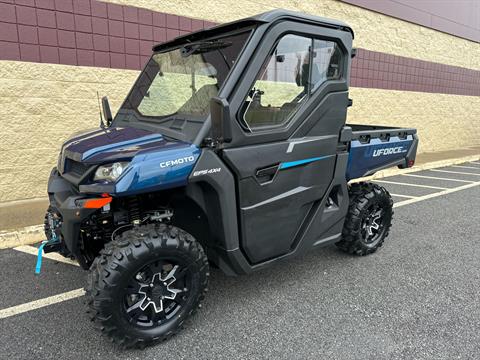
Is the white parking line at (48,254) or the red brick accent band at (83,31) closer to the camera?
the white parking line at (48,254)

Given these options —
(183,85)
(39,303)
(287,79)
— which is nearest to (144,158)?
(183,85)

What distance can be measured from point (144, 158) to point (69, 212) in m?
0.64

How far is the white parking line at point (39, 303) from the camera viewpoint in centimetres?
304

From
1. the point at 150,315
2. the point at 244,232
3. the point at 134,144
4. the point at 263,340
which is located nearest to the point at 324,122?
the point at 244,232

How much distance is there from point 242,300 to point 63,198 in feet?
5.60

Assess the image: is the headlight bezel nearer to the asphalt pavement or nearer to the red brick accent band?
the asphalt pavement

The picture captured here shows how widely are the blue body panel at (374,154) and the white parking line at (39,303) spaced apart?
2.88 m

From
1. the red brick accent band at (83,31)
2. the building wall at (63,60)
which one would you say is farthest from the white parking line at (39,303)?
the red brick accent band at (83,31)

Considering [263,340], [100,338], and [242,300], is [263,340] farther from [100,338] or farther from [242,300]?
[100,338]

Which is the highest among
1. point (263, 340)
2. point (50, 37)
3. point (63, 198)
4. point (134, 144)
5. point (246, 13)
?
point (246, 13)

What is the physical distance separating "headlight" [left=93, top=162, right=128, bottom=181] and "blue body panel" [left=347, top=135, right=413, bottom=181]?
2244 mm

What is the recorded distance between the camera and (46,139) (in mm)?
6008

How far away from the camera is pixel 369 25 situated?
10539mm

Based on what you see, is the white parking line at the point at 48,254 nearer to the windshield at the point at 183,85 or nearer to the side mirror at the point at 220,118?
the windshield at the point at 183,85
